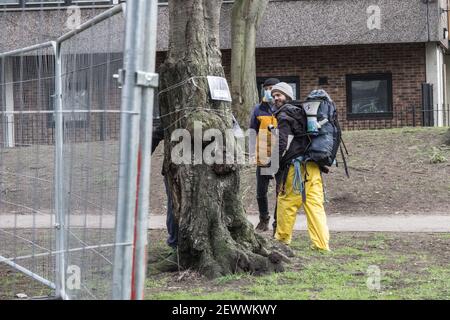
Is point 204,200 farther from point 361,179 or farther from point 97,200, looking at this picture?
point 361,179

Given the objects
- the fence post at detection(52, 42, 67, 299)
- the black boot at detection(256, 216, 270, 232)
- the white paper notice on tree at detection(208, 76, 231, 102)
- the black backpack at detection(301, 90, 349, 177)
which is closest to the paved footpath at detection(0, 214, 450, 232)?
the black boot at detection(256, 216, 270, 232)

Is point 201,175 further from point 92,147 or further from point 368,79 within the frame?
point 368,79

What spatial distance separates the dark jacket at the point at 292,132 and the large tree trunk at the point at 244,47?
8125 mm


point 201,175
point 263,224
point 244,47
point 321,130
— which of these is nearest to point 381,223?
point 263,224

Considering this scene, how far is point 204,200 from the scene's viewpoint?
7977 mm

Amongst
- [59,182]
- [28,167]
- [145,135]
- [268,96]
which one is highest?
[268,96]

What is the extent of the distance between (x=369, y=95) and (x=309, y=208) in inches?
595

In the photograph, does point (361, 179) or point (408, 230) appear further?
point (361, 179)

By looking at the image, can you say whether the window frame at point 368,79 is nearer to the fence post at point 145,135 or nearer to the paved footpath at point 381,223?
the paved footpath at point 381,223

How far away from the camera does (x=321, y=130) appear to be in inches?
368

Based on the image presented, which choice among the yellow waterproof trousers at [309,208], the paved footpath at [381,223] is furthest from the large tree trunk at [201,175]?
the paved footpath at [381,223]
